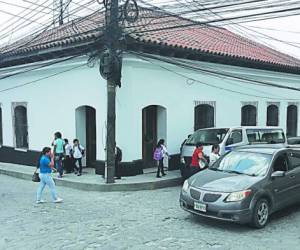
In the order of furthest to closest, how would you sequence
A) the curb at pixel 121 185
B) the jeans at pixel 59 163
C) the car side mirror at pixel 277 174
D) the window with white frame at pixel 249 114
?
the window with white frame at pixel 249 114, the jeans at pixel 59 163, the curb at pixel 121 185, the car side mirror at pixel 277 174

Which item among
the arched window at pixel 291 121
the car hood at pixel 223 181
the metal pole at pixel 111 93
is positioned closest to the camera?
the car hood at pixel 223 181

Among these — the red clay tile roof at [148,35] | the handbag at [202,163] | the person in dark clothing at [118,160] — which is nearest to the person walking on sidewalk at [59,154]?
the person in dark clothing at [118,160]

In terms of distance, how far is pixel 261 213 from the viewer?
7180 millimetres

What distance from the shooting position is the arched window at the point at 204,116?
15023 millimetres

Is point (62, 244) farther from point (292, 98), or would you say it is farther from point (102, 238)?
point (292, 98)

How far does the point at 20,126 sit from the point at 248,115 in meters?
10.4

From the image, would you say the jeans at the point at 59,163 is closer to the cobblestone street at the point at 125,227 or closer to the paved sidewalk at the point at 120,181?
the paved sidewalk at the point at 120,181

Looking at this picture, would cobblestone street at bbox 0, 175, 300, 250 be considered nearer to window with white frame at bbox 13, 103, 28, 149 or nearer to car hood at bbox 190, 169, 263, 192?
car hood at bbox 190, 169, 263, 192

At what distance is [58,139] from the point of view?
1246 centimetres

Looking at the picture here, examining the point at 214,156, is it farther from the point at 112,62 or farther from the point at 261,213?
the point at 112,62

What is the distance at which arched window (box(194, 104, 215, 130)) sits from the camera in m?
15.0

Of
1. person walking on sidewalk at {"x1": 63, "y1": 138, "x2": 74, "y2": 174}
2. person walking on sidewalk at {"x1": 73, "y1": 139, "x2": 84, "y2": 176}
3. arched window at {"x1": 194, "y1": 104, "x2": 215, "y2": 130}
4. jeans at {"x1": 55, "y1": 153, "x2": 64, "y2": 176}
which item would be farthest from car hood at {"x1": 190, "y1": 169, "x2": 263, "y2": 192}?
arched window at {"x1": 194, "y1": 104, "x2": 215, "y2": 130}

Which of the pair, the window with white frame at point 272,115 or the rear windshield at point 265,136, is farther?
the window with white frame at point 272,115

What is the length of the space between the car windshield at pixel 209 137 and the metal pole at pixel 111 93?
106 inches
